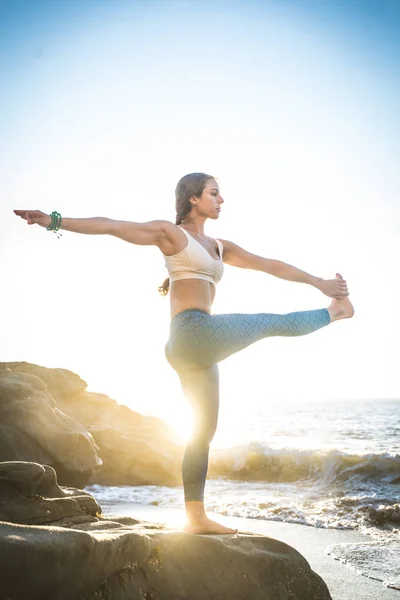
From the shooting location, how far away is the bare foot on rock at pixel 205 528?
12.6ft

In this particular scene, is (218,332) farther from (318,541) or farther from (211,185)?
(318,541)

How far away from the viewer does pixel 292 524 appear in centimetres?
802

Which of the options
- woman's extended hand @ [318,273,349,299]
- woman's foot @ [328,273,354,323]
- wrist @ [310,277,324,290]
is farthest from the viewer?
wrist @ [310,277,324,290]

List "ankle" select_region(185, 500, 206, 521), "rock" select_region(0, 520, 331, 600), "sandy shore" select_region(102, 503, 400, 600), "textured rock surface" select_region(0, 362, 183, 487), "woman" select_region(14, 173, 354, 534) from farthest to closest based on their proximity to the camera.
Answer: "textured rock surface" select_region(0, 362, 183, 487)
"sandy shore" select_region(102, 503, 400, 600)
"ankle" select_region(185, 500, 206, 521)
"woman" select_region(14, 173, 354, 534)
"rock" select_region(0, 520, 331, 600)

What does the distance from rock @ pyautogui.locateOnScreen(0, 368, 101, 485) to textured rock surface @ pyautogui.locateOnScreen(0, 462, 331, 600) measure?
6270 millimetres

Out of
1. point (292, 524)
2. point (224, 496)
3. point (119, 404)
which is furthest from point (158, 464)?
point (292, 524)

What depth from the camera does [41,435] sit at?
10594 millimetres

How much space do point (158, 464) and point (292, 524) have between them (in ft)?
19.8

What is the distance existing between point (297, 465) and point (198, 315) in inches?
481

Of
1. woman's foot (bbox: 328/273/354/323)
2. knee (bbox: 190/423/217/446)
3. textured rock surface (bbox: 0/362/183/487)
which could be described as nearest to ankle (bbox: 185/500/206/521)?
knee (bbox: 190/423/217/446)

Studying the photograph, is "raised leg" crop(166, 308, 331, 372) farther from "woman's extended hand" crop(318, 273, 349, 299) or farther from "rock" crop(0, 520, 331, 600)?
"rock" crop(0, 520, 331, 600)

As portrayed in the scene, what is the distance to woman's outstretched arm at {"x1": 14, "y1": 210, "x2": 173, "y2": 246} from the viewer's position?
3422 mm

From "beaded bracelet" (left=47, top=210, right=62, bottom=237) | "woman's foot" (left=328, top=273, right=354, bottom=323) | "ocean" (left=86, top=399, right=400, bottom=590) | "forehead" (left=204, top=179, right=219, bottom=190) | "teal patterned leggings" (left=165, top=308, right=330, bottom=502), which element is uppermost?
"forehead" (left=204, top=179, right=219, bottom=190)

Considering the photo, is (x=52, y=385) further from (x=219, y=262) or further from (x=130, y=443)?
(x=219, y=262)
